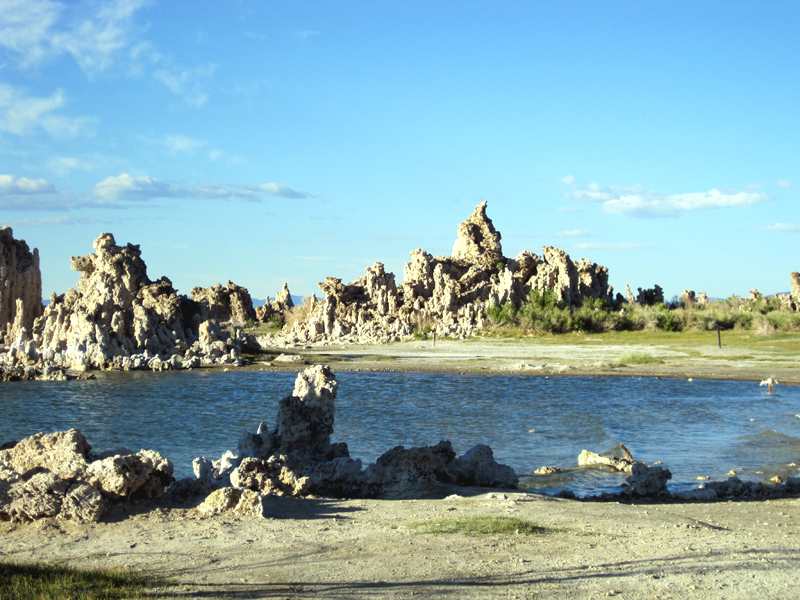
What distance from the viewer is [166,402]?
2139 cm

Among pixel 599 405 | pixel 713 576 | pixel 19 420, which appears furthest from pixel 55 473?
pixel 599 405

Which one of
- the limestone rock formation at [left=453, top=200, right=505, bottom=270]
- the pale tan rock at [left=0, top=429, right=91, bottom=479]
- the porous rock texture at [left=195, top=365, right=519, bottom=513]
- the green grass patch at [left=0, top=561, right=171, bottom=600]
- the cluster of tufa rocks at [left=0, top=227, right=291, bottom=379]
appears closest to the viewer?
the green grass patch at [left=0, top=561, right=171, bottom=600]

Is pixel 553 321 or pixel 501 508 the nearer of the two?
pixel 501 508

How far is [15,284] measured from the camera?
3148cm

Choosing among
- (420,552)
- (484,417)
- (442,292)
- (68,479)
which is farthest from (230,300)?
(420,552)

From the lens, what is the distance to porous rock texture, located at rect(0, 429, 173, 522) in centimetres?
682

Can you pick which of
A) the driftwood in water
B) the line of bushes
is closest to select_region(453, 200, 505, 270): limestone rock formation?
the line of bushes

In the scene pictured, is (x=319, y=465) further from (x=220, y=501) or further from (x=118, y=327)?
(x=118, y=327)

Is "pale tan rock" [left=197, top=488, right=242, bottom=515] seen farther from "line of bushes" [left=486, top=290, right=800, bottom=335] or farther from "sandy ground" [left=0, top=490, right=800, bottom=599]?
"line of bushes" [left=486, top=290, right=800, bottom=335]

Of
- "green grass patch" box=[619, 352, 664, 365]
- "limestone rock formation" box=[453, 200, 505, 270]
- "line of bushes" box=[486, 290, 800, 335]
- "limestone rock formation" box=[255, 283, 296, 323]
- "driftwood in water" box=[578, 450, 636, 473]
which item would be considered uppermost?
"limestone rock formation" box=[453, 200, 505, 270]

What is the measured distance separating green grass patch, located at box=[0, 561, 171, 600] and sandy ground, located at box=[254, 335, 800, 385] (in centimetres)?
2373

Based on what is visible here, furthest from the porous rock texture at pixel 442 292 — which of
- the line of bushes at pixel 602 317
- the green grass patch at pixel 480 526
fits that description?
the green grass patch at pixel 480 526

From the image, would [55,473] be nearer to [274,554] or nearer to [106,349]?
[274,554]

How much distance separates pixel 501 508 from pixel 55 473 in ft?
14.4
